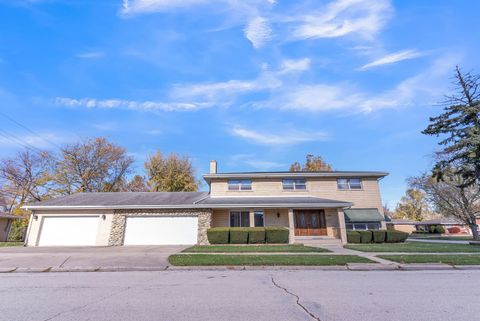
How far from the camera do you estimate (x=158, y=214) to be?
16125mm

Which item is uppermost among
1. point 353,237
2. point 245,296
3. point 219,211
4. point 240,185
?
point 240,185

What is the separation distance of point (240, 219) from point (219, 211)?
68.3 inches

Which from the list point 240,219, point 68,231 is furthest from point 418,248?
point 68,231

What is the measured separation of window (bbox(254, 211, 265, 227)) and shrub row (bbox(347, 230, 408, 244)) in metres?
6.09

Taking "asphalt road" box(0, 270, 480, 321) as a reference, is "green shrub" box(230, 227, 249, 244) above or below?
above

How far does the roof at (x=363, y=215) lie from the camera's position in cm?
1781

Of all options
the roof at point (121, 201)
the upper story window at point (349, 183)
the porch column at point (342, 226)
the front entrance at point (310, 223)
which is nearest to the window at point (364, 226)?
the front entrance at point (310, 223)

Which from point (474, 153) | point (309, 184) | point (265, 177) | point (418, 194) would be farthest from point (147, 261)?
point (418, 194)

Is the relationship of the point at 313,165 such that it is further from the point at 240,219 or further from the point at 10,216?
the point at 10,216

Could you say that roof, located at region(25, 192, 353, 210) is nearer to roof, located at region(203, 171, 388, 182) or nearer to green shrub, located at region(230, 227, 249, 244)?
green shrub, located at region(230, 227, 249, 244)

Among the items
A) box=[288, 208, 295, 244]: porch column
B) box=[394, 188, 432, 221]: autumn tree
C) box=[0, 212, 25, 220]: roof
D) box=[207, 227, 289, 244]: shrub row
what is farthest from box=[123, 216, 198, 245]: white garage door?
box=[394, 188, 432, 221]: autumn tree

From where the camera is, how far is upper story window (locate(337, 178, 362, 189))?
63.8 feet

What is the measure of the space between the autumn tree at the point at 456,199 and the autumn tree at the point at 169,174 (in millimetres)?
29244

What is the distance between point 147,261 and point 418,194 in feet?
186
